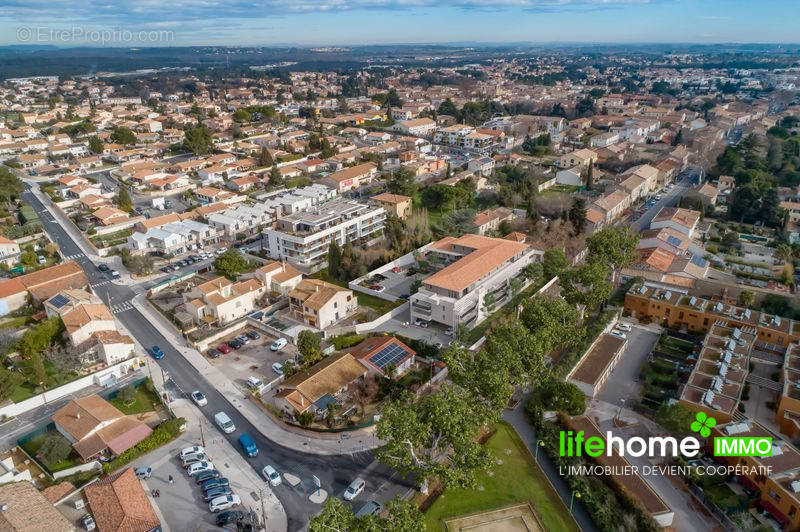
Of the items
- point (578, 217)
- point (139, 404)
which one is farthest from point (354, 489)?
point (578, 217)

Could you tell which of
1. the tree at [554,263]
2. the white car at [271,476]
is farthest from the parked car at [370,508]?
the tree at [554,263]

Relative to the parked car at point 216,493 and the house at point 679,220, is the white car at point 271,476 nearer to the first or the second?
the parked car at point 216,493

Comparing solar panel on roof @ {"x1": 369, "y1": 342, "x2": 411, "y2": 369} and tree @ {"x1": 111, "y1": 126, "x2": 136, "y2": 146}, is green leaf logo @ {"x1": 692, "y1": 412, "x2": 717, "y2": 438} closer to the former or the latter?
solar panel on roof @ {"x1": 369, "y1": 342, "x2": 411, "y2": 369}

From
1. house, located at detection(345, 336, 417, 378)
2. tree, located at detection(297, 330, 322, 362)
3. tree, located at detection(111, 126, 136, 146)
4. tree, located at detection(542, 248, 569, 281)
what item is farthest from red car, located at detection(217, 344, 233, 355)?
tree, located at detection(111, 126, 136, 146)

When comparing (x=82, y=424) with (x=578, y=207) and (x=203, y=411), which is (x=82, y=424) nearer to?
(x=203, y=411)

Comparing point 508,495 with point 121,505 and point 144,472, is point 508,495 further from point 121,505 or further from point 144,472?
point 144,472

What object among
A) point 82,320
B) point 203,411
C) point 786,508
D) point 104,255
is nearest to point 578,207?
point 786,508
